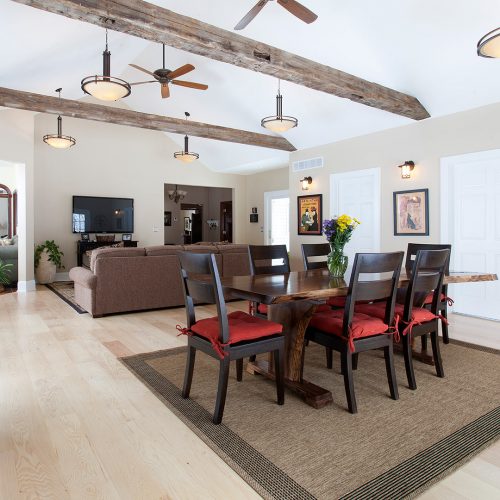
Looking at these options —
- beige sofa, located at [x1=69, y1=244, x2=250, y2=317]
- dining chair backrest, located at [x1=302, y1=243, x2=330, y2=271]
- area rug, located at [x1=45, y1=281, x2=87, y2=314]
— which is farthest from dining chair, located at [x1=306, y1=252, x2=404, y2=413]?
area rug, located at [x1=45, y1=281, x2=87, y2=314]

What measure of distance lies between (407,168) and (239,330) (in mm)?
4370

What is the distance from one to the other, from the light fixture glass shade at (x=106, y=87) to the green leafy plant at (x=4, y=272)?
4.74 m

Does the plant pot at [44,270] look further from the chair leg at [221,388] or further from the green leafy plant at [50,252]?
the chair leg at [221,388]

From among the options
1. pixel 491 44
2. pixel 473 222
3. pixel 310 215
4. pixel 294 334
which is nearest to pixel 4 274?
pixel 310 215

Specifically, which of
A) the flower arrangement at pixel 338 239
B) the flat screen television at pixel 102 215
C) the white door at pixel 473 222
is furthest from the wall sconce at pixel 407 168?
the flat screen television at pixel 102 215

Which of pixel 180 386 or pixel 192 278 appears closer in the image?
pixel 192 278

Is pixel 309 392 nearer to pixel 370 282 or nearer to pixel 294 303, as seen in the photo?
pixel 294 303

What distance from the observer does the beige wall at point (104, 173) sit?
8.30 meters

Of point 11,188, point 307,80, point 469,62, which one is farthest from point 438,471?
point 11,188

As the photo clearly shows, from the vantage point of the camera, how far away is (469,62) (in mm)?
4312

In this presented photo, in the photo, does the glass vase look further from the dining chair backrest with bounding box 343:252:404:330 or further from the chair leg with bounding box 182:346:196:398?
the chair leg with bounding box 182:346:196:398

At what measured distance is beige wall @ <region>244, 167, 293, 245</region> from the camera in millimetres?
9922

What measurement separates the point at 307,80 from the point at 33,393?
3.82 meters

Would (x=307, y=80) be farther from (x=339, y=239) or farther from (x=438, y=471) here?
(x=438, y=471)
